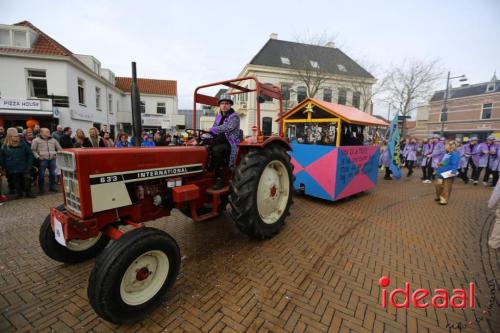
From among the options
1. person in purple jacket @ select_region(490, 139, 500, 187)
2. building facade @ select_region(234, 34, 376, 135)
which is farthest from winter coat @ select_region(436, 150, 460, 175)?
building facade @ select_region(234, 34, 376, 135)

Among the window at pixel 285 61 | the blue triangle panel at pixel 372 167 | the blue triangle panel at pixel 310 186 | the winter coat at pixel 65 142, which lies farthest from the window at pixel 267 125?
the winter coat at pixel 65 142

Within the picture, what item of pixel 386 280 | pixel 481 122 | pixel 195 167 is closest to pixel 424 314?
pixel 386 280

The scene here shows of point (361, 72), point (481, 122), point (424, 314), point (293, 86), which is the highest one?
point (361, 72)

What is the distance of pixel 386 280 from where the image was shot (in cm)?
277

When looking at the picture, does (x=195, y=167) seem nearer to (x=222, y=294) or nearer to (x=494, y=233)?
(x=222, y=294)

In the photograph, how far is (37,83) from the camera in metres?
12.5

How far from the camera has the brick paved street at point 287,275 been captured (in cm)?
214

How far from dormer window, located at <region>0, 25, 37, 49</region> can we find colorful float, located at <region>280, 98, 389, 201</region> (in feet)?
47.6

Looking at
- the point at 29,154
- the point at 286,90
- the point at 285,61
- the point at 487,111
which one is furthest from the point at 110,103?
the point at 487,111

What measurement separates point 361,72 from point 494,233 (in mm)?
25752

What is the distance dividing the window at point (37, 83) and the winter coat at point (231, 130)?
46.3ft

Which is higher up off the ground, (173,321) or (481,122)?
(481,122)

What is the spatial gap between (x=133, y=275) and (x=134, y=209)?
0.73 metres

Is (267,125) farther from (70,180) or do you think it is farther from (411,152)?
(70,180)
